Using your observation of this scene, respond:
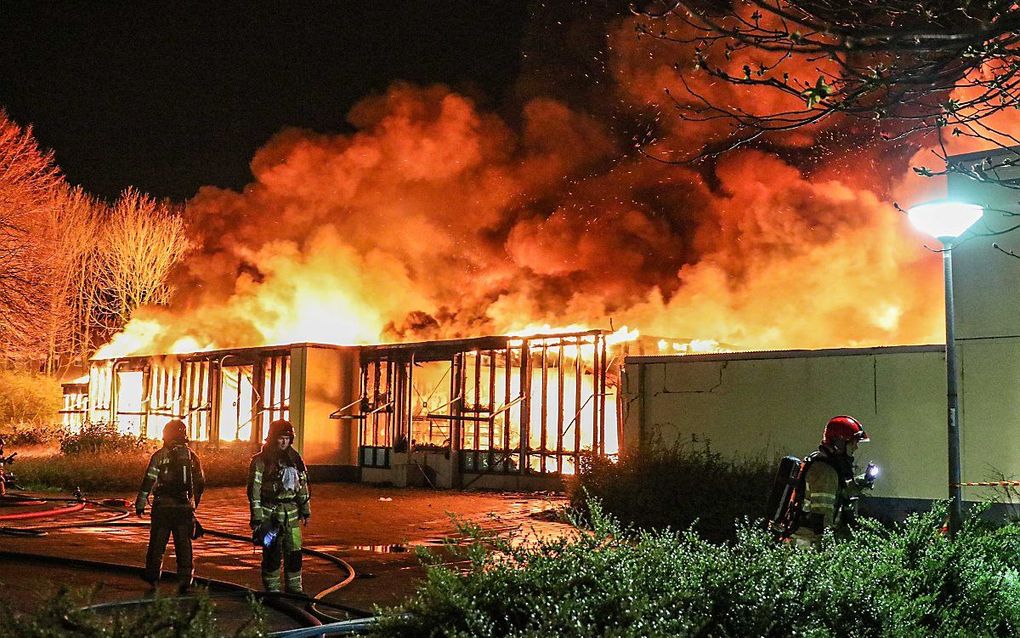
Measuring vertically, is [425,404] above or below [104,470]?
above

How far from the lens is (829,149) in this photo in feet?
84.1

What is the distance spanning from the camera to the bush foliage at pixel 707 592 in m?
4.75

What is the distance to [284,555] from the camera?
8633 millimetres

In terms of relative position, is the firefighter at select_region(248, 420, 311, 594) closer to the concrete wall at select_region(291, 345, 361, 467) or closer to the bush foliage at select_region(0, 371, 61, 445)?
the concrete wall at select_region(291, 345, 361, 467)

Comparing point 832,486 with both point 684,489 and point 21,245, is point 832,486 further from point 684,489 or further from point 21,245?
point 21,245

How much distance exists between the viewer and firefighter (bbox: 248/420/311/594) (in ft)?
27.9

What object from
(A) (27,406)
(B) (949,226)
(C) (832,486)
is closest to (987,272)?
(B) (949,226)

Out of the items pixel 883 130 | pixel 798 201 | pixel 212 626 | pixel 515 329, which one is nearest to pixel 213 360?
pixel 515 329

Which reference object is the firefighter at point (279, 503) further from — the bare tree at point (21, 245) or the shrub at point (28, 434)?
the shrub at point (28, 434)

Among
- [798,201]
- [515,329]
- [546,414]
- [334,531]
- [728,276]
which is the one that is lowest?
[334,531]

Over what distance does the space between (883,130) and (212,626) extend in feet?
75.1

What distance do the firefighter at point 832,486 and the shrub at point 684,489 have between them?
426cm

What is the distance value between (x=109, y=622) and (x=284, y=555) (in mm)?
4278

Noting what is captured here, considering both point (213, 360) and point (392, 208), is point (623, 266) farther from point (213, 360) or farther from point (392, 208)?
point (213, 360)
